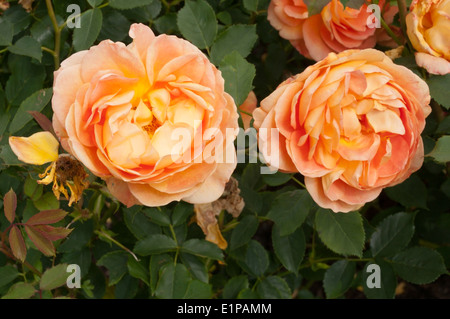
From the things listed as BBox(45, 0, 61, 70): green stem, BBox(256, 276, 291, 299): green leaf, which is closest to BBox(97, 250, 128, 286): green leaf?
BBox(256, 276, 291, 299): green leaf

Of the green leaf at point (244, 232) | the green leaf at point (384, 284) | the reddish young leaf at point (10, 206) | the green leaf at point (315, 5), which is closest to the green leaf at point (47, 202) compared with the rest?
the reddish young leaf at point (10, 206)

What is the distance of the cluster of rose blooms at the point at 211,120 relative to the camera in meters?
0.76

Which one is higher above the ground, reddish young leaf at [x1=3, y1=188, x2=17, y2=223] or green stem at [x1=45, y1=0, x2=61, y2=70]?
green stem at [x1=45, y1=0, x2=61, y2=70]

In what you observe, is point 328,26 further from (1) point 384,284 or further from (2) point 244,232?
(1) point 384,284

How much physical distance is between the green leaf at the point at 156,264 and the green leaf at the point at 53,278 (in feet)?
0.69

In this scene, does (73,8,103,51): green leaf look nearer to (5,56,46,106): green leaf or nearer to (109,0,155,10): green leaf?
(109,0,155,10): green leaf

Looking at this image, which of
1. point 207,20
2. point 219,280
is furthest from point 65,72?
point 219,280

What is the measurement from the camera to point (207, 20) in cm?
108

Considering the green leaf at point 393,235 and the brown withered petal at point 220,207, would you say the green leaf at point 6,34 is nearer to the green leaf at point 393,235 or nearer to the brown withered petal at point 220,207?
the brown withered petal at point 220,207

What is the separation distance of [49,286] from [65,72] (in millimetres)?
414

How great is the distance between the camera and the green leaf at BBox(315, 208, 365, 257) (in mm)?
1033

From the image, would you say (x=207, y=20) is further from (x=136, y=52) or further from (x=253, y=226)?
(x=253, y=226)

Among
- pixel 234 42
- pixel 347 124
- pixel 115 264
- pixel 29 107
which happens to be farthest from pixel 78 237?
pixel 347 124

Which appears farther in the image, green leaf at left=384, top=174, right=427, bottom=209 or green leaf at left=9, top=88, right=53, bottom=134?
green leaf at left=384, top=174, right=427, bottom=209
